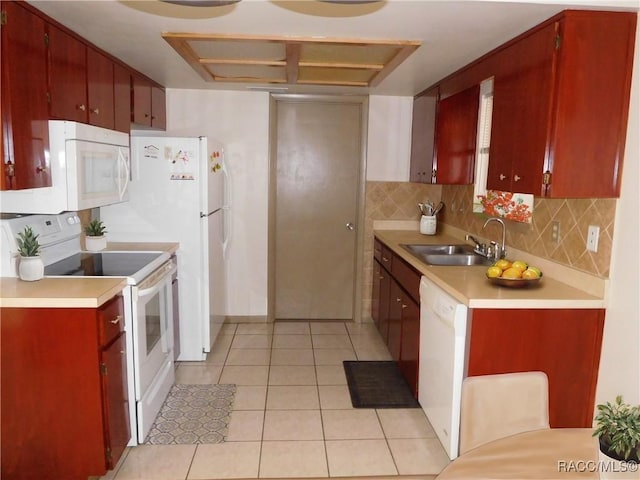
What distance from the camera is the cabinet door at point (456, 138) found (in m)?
3.43

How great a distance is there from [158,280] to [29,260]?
2.34 ft

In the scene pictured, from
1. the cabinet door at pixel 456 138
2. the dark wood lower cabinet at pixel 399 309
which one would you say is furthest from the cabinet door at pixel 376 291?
the cabinet door at pixel 456 138

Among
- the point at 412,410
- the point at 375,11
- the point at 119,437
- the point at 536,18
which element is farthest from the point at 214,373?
the point at 536,18

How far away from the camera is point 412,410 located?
304 cm

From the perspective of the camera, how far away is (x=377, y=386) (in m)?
3.36

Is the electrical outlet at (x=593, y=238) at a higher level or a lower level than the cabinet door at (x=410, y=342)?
higher

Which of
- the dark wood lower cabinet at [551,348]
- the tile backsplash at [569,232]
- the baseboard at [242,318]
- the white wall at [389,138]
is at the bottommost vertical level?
the baseboard at [242,318]

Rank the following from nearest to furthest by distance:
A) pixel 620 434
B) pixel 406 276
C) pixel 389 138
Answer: pixel 620 434 → pixel 406 276 → pixel 389 138

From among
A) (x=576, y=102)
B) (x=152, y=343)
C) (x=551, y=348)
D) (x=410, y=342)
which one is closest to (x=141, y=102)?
(x=152, y=343)

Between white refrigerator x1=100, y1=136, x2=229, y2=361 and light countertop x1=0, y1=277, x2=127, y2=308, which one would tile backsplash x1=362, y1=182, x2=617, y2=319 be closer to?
white refrigerator x1=100, y1=136, x2=229, y2=361

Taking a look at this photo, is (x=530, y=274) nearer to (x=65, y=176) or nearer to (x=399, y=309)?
(x=399, y=309)

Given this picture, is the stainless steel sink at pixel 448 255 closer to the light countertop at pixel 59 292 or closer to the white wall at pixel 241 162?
the white wall at pixel 241 162

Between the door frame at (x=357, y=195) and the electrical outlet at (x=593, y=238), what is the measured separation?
2.40 meters

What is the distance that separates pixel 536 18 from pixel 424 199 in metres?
2.49
